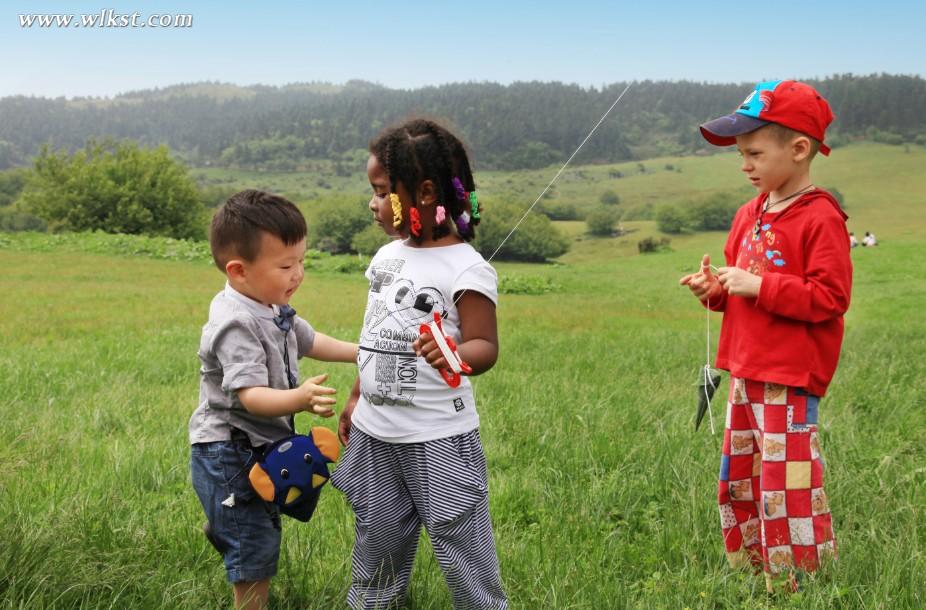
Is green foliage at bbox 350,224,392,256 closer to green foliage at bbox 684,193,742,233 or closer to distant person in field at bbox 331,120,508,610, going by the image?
green foliage at bbox 684,193,742,233

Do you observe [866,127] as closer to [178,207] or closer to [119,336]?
[178,207]

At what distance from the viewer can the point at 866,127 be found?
5362cm

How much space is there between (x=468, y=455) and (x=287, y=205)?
35.9 inches

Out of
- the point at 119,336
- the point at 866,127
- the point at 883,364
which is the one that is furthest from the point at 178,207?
the point at 883,364

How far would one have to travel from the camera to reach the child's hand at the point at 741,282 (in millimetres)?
2822

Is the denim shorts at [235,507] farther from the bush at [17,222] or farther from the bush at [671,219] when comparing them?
the bush at [17,222]

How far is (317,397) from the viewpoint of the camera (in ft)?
7.38

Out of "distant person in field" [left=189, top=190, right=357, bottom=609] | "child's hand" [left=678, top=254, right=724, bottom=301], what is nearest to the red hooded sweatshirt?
"child's hand" [left=678, top=254, right=724, bottom=301]

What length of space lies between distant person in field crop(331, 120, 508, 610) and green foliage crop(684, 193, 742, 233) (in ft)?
145

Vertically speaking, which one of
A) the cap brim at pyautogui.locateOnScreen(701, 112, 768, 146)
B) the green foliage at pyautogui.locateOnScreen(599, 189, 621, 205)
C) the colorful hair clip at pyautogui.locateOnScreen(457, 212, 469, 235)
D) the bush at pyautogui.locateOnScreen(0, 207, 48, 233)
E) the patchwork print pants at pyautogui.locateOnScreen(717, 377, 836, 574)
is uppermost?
the cap brim at pyautogui.locateOnScreen(701, 112, 768, 146)

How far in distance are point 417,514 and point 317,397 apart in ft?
2.16

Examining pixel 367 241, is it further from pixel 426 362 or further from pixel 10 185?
pixel 10 185

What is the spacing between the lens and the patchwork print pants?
293 centimetres

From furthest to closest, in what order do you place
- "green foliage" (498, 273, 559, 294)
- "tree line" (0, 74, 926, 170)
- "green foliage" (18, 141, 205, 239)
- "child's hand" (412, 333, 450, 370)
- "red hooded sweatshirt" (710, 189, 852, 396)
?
1. "green foliage" (18, 141, 205, 239)
2. "green foliage" (498, 273, 559, 294)
3. "tree line" (0, 74, 926, 170)
4. "red hooded sweatshirt" (710, 189, 852, 396)
5. "child's hand" (412, 333, 450, 370)
